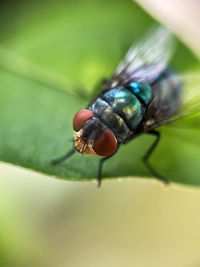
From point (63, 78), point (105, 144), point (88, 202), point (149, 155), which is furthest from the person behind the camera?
point (88, 202)

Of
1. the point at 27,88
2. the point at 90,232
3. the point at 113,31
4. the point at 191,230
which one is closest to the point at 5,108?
the point at 27,88

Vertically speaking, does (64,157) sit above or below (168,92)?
below

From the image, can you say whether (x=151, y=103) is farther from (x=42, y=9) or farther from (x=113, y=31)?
(x=42, y=9)

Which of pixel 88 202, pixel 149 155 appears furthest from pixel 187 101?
pixel 88 202

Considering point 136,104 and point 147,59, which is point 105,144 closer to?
point 136,104

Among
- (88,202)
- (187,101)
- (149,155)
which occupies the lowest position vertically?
(88,202)

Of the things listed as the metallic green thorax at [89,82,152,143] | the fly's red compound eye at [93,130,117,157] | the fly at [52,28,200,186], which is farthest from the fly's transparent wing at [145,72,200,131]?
the fly's red compound eye at [93,130,117,157]

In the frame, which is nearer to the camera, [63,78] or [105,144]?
[105,144]
